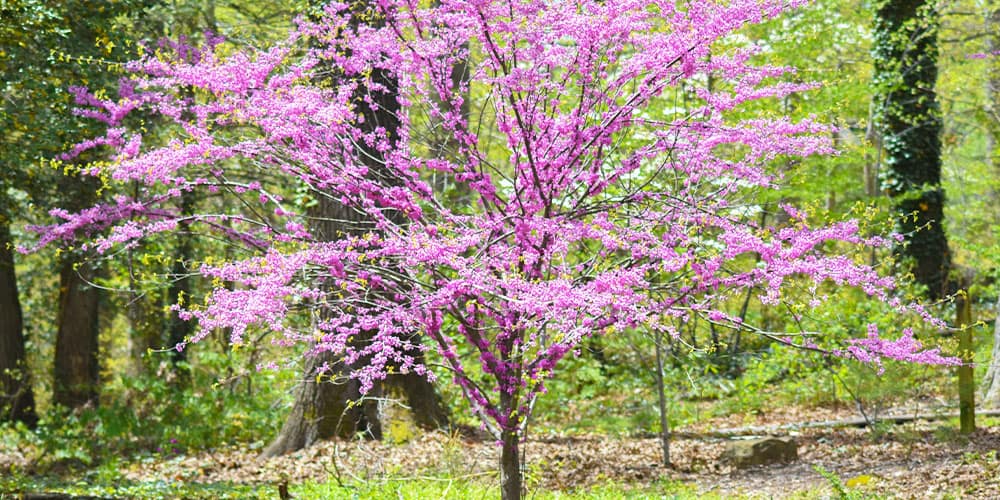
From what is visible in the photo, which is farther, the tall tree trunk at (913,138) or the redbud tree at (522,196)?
the tall tree trunk at (913,138)

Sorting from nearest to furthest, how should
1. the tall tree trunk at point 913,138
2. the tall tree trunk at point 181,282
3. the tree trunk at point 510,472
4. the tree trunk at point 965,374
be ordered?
1. the tree trunk at point 510,472
2. the tree trunk at point 965,374
3. the tall tree trunk at point 181,282
4. the tall tree trunk at point 913,138

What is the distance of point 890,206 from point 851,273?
8072 millimetres

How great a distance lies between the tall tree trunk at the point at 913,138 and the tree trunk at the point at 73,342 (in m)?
11.1

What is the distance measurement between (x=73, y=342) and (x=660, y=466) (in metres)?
8.71

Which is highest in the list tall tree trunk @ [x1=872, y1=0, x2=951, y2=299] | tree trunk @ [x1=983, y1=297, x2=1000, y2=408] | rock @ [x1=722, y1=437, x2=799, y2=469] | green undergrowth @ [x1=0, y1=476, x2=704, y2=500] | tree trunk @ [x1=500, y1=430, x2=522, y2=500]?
tall tree trunk @ [x1=872, y1=0, x2=951, y2=299]

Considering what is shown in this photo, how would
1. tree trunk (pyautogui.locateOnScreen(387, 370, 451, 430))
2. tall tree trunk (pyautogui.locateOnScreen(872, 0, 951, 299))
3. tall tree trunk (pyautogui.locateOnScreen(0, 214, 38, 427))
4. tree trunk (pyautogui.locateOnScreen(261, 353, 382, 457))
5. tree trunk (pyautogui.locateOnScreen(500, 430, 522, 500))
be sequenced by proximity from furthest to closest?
tall tree trunk (pyautogui.locateOnScreen(0, 214, 38, 427)), tall tree trunk (pyautogui.locateOnScreen(872, 0, 951, 299)), tree trunk (pyautogui.locateOnScreen(387, 370, 451, 430)), tree trunk (pyautogui.locateOnScreen(261, 353, 382, 457)), tree trunk (pyautogui.locateOnScreen(500, 430, 522, 500))

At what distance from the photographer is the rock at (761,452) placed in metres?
7.80

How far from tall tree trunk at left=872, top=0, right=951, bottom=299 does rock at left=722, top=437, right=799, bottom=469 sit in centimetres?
498

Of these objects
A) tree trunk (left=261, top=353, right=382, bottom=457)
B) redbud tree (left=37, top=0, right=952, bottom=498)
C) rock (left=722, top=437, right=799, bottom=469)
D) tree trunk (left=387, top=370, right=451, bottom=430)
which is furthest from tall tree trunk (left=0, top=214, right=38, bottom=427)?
rock (left=722, top=437, right=799, bottom=469)

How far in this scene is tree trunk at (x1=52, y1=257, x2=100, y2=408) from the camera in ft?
40.4

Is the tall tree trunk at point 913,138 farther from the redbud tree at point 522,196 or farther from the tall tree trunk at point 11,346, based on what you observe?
the tall tree trunk at point 11,346

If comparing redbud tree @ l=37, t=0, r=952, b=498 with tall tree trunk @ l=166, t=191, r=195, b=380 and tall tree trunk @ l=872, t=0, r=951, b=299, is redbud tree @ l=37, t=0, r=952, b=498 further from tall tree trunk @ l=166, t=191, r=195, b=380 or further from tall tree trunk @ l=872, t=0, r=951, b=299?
tall tree trunk @ l=872, t=0, r=951, b=299

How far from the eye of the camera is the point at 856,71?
17.4 m

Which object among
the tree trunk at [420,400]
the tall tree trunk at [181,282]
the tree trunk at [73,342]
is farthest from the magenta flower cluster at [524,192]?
the tree trunk at [73,342]
